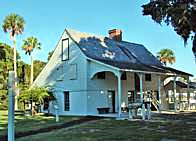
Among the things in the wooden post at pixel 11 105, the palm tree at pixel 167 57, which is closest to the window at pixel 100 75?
the wooden post at pixel 11 105

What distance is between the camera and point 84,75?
27391 millimetres

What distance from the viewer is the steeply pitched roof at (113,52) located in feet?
92.2

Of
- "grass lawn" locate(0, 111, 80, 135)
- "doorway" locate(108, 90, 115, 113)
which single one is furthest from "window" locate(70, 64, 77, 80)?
"grass lawn" locate(0, 111, 80, 135)

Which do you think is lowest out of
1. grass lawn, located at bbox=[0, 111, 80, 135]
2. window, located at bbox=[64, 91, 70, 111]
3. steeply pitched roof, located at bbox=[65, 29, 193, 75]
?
grass lawn, located at bbox=[0, 111, 80, 135]

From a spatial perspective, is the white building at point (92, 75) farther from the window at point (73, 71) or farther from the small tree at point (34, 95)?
the small tree at point (34, 95)

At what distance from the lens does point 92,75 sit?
26.9m

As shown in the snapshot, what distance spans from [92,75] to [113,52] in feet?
15.1

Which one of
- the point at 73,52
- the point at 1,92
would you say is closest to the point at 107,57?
the point at 73,52

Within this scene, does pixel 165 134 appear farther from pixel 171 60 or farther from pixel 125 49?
pixel 171 60

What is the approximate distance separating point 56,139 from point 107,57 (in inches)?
662

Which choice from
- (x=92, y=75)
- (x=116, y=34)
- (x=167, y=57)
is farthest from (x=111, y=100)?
(x=167, y=57)

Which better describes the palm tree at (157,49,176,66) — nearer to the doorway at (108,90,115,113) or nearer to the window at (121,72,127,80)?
the window at (121,72,127,80)

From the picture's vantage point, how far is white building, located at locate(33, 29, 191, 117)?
88.9 feet

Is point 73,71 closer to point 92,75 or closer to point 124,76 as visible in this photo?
point 92,75
